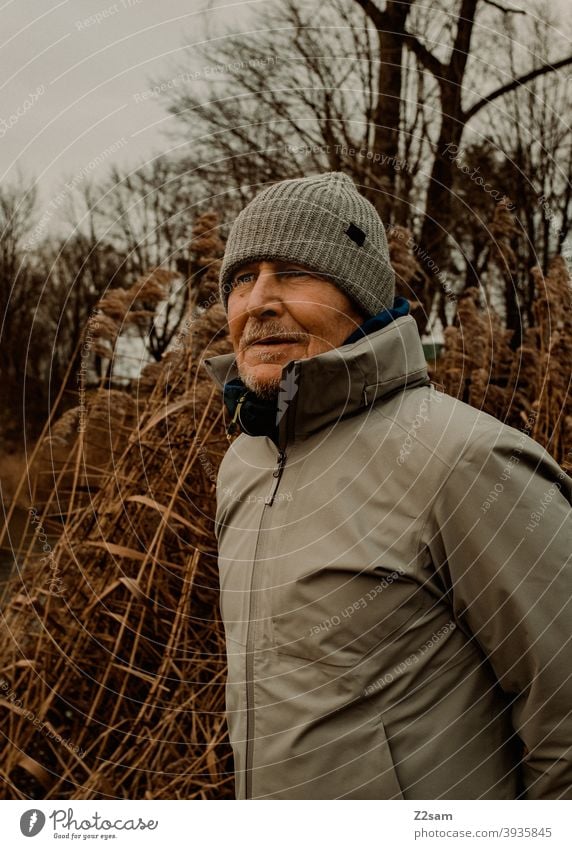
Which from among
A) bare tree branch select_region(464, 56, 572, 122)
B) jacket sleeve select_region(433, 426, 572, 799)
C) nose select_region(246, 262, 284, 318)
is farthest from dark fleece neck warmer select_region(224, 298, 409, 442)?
bare tree branch select_region(464, 56, 572, 122)

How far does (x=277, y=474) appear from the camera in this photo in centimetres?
152

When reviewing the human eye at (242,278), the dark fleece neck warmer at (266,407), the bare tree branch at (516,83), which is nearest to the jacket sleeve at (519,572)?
the dark fleece neck warmer at (266,407)

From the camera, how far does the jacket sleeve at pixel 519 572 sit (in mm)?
1257

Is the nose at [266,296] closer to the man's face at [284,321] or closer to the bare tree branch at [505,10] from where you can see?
the man's face at [284,321]

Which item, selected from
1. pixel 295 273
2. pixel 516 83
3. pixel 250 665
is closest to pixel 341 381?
pixel 295 273

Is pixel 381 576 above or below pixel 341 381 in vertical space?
below

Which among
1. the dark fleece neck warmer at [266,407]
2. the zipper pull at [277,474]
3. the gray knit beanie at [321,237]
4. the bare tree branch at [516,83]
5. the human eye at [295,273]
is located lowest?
the zipper pull at [277,474]

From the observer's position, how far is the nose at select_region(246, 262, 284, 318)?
1.52 metres

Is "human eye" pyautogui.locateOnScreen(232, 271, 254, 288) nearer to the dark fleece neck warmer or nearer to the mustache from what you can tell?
the mustache

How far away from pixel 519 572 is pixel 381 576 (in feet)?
0.73

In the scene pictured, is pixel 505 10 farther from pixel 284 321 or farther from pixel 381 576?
pixel 381 576

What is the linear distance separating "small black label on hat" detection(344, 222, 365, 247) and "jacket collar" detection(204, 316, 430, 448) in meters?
0.22
